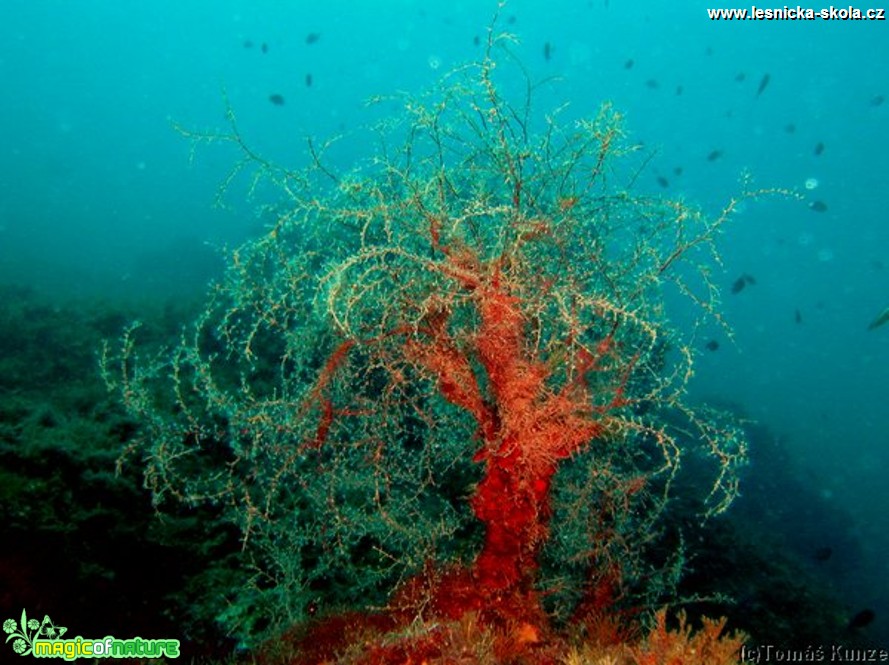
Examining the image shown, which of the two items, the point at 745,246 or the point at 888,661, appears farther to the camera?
the point at 745,246

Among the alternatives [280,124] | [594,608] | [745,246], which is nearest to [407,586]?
[594,608]

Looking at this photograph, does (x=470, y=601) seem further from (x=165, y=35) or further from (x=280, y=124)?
(x=165, y=35)

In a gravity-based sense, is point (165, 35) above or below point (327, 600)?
above

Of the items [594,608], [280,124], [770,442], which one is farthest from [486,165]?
[280,124]

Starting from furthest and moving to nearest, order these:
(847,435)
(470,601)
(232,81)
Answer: (232,81)
(847,435)
(470,601)

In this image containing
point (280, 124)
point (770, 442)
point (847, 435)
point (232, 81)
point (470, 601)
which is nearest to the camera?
point (470, 601)

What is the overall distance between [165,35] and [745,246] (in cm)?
17547

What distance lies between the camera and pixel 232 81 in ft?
468

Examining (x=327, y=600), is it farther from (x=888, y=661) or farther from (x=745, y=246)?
(x=745, y=246)

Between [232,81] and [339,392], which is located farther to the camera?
[232,81]

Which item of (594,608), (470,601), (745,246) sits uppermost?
(745,246)

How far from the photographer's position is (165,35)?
16438 centimetres

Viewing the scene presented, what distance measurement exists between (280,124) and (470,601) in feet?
467

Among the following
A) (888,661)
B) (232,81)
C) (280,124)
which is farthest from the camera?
(232,81)
